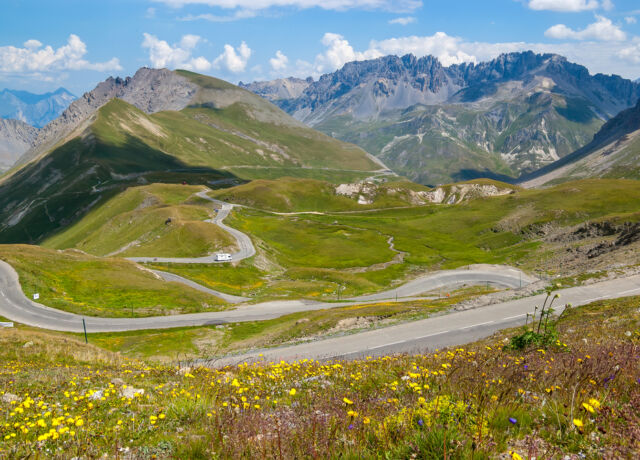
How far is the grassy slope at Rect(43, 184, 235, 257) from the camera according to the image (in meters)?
115

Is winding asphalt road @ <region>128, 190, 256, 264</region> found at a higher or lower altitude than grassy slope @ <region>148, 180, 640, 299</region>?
higher

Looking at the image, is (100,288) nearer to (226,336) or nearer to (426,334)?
(226,336)

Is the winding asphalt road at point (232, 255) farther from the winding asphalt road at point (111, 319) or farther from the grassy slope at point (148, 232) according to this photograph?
the winding asphalt road at point (111, 319)

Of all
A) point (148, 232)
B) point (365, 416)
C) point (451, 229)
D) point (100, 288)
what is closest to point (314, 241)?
point (148, 232)

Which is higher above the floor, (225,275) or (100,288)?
(100,288)

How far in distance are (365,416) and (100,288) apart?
78.2 metres

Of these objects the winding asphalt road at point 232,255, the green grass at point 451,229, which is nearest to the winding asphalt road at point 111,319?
the winding asphalt road at point 232,255

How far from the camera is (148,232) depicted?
133 metres

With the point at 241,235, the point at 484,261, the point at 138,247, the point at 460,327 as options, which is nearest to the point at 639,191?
the point at 484,261

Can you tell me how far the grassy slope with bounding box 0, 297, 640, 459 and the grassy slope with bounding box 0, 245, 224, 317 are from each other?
58913 mm

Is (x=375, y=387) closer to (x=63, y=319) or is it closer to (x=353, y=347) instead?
(x=353, y=347)

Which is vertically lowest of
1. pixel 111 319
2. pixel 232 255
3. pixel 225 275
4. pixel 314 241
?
pixel 225 275

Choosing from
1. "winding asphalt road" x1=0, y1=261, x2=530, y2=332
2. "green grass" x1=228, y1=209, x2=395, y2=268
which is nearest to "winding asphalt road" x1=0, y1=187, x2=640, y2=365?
"winding asphalt road" x1=0, y1=261, x2=530, y2=332

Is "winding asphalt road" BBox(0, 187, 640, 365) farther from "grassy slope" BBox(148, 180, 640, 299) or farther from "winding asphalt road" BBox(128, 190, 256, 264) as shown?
"grassy slope" BBox(148, 180, 640, 299)
